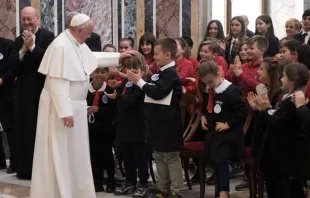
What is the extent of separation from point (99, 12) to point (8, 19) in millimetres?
1581

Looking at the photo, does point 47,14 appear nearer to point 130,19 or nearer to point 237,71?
point 130,19

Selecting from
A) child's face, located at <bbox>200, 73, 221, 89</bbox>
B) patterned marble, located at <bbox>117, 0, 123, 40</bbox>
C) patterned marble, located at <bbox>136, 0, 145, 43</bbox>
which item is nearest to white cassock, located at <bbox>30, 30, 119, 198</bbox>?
child's face, located at <bbox>200, 73, 221, 89</bbox>

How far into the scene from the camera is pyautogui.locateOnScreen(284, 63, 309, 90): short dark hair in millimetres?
5957

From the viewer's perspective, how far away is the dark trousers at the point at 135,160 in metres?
7.46

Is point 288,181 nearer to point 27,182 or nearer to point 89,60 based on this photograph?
point 89,60

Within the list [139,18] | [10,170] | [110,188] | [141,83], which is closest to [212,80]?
[141,83]

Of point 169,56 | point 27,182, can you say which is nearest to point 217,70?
point 169,56

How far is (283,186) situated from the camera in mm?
6168

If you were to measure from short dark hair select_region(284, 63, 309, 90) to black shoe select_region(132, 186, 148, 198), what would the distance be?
7.17ft

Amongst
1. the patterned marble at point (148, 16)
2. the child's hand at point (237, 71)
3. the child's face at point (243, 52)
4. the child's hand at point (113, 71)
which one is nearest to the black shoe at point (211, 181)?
the child's hand at point (237, 71)

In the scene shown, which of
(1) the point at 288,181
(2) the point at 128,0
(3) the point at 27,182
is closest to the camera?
(1) the point at 288,181

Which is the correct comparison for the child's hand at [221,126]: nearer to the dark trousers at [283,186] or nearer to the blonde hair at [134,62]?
the dark trousers at [283,186]

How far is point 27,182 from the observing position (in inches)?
335

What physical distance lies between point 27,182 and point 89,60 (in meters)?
2.36
